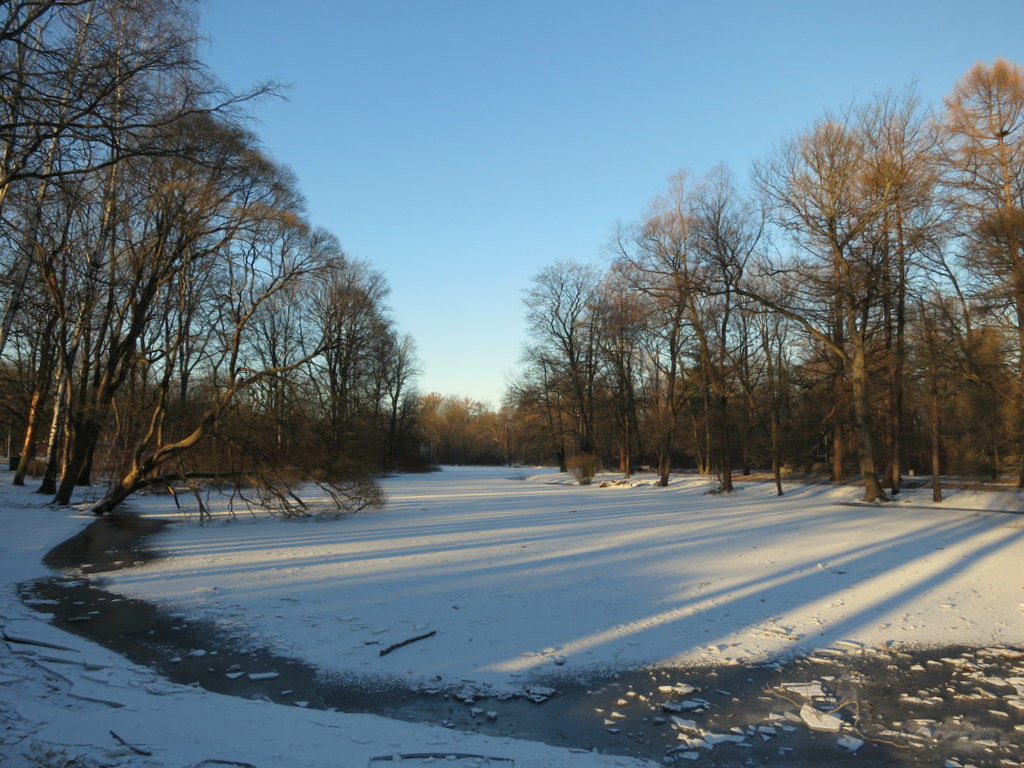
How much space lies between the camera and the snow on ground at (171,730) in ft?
12.2

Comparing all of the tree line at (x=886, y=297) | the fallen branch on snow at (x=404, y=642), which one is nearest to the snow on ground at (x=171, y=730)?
the fallen branch on snow at (x=404, y=642)

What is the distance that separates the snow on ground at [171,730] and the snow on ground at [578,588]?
1.23m

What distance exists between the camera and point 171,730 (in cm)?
414

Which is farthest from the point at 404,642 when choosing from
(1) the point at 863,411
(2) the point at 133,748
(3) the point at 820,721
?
(1) the point at 863,411

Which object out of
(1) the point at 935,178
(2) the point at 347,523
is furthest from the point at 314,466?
(1) the point at 935,178

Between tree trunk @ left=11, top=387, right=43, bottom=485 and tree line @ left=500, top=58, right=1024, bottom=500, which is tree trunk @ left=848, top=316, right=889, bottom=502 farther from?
tree trunk @ left=11, top=387, right=43, bottom=485

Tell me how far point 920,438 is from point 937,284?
1352 centimetres

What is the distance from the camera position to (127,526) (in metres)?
15.5

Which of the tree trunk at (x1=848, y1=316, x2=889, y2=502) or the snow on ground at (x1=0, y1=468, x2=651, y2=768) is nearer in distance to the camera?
the snow on ground at (x1=0, y1=468, x2=651, y2=768)

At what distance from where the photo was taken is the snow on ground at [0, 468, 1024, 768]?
4.27 metres

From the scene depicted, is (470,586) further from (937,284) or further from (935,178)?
(937,284)

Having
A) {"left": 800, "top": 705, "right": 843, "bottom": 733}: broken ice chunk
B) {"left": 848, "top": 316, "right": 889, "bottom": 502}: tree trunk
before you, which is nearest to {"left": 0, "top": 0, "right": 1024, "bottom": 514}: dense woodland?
{"left": 848, "top": 316, "right": 889, "bottom": 502}: tree trunk

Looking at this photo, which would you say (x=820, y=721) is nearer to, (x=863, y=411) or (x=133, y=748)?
(x=133, y=748)

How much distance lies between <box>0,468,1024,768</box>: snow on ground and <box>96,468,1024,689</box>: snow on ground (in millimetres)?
39
